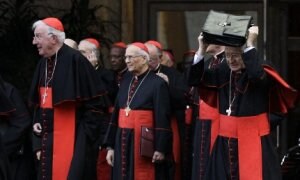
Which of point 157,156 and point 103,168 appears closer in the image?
point 157,156

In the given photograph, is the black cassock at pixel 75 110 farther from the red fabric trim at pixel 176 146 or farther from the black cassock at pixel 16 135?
the red fabric trim at pixel 176 146

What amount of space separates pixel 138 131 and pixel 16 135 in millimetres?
1120

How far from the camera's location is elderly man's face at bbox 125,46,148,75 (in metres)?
11.3

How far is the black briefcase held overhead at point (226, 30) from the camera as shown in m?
9.16

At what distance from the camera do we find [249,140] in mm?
9570

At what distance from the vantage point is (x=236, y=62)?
9.40 m

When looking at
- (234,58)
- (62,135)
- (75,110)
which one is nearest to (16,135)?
(62,135)

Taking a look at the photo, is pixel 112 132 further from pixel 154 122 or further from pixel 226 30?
pixel 226 30

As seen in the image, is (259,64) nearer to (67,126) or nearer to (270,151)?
(270,151)

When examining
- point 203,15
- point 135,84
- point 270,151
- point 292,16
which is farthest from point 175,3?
point 270,151

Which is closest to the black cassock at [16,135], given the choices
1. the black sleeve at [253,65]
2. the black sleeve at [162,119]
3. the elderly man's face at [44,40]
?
the elderly man's face at [44,40]

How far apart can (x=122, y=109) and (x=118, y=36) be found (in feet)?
11.8

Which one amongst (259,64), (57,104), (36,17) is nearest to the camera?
(259,64)

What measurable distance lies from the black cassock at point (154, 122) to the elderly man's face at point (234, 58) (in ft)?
5.70
